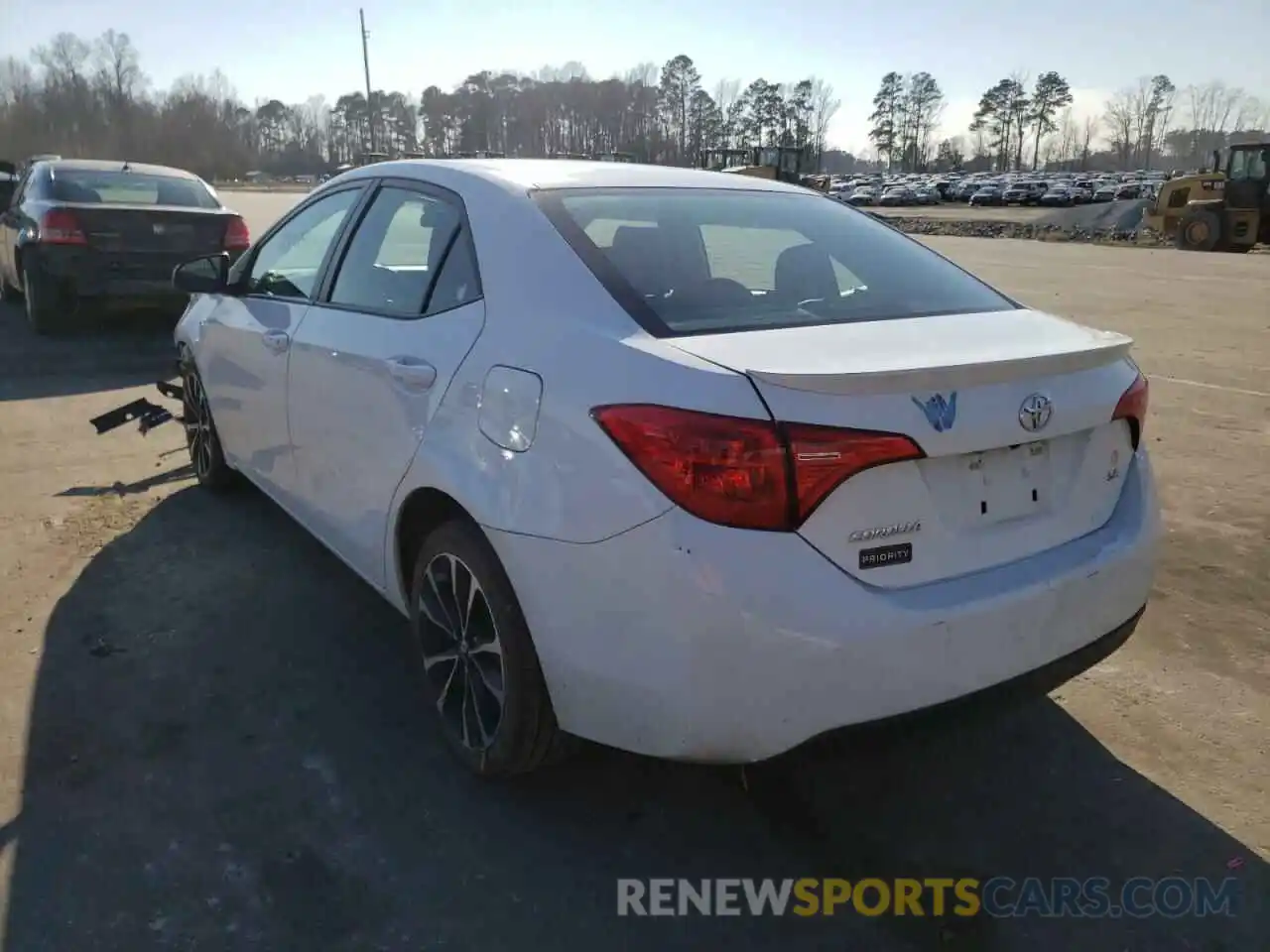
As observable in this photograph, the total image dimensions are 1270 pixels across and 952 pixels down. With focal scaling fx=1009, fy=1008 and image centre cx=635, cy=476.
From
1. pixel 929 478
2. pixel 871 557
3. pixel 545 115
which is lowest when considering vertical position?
pixel 871 557

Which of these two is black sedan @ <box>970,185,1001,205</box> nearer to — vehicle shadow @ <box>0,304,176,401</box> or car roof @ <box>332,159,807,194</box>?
vehicle shadow @ <box>0,304,176,401</box>

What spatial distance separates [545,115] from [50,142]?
148ft

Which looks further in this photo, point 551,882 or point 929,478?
point 551,882

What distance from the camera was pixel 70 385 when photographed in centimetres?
769

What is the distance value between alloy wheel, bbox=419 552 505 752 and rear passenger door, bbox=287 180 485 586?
33cm

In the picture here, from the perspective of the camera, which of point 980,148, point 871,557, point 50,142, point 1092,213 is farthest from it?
point 980,148

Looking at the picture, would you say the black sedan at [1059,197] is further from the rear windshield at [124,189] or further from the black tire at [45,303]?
the black tire at [45,303]

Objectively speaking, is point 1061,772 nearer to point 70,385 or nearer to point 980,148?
point 70,385

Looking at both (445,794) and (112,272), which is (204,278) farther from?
(112,272)

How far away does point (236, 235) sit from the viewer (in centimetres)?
938

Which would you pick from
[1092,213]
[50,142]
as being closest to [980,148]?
[1092,213]

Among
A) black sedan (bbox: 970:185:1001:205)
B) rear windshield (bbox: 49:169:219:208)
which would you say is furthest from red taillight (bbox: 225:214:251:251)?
black sedan (bbox: 970:185:1001:205)

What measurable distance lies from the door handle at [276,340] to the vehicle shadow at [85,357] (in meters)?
4.46

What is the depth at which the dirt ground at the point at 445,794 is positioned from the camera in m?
2.30
